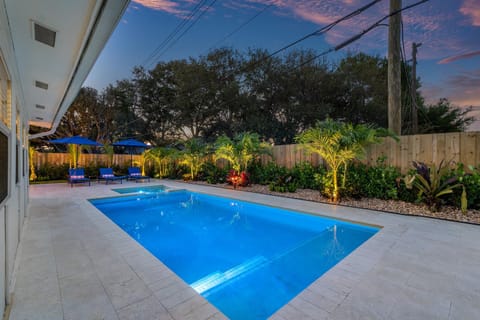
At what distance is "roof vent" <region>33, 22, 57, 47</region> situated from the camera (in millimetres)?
2452

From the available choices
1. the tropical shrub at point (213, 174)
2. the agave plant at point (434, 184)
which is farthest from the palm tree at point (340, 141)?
the tropical shrub at point (213, 174)

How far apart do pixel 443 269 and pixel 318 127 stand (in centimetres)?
474

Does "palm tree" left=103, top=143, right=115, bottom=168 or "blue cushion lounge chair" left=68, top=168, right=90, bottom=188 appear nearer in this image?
"blue cushion lounge chair" left=68, top=168, right=90, bottom=188

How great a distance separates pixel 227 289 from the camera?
2783 mm

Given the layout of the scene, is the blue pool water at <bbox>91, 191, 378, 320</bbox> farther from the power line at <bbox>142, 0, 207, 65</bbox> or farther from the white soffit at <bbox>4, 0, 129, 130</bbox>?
the power line at <bbox>142, 0, 207, 65</bbox>

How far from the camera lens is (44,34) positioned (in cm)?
258

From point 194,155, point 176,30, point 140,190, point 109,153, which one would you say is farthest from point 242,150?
point 109,153

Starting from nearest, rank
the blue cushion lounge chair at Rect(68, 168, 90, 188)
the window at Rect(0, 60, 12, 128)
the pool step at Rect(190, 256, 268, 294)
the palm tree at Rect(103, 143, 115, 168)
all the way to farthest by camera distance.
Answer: the window at Rect(0, 60, 12, 128)
the pool step at Rect(190, 256, 268, 294)
the blue cushion lounge chair at Rect(68, 168, 90, 188)
the palm tree at Rect(103, 143, 115, 168)

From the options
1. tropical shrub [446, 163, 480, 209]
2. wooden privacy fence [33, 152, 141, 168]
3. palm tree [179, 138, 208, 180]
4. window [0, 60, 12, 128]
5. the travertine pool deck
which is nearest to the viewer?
the travertine pool deck

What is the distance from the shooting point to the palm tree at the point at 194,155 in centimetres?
1229

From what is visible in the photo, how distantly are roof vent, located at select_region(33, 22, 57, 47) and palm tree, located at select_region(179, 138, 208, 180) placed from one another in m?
9.49

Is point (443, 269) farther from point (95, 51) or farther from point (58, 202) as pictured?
point (58, 202)

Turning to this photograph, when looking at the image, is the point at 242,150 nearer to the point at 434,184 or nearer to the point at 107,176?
the point at 434,184

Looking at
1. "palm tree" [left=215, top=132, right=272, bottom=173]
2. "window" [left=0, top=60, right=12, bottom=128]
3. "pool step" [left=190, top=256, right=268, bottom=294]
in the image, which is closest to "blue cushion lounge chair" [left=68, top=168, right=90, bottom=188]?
"palm tree" [left=215, top=132, right=272, bottom=173]
